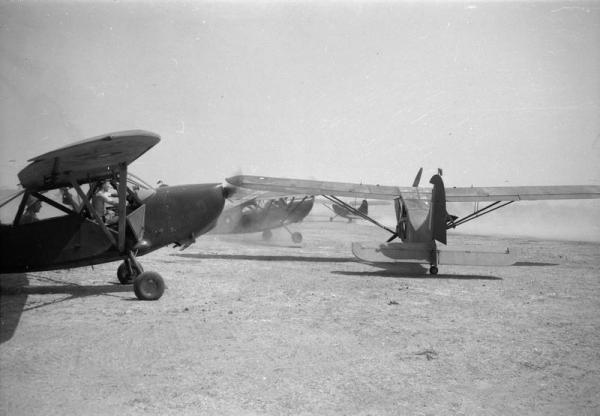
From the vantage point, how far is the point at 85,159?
6.04m

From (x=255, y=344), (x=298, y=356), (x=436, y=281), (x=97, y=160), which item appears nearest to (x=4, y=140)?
(x=97, y=160)

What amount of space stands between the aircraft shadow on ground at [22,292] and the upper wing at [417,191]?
18.7 feet

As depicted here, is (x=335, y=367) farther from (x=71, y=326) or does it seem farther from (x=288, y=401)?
(x=71, y=326)

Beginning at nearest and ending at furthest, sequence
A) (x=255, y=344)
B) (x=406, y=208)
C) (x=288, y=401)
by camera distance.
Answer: (x=288, y=401) < (x=255, y=344) < (x=406, y=208)

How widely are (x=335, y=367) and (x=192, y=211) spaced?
5034 mm

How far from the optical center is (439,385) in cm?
363

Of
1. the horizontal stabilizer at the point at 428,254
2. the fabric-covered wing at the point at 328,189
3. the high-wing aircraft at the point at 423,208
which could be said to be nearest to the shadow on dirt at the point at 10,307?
the high-wing aircraft at the point at 423,208

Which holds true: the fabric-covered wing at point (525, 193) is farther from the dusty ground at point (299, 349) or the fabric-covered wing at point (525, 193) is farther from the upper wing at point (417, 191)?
the dusty ground at point (299, 349)

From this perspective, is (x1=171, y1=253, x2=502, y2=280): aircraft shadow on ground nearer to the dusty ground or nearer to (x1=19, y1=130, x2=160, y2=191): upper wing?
the dusty ground

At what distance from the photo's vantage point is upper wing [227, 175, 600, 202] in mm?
12844

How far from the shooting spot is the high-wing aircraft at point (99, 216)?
6281 mm

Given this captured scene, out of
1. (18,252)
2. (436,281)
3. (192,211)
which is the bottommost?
(436,281)

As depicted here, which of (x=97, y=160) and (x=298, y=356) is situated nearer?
(x=298, y=356)

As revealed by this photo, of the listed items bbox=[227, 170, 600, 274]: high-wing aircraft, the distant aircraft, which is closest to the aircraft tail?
bbox=[227, 170, 600, 274]: high-wing aircraft
